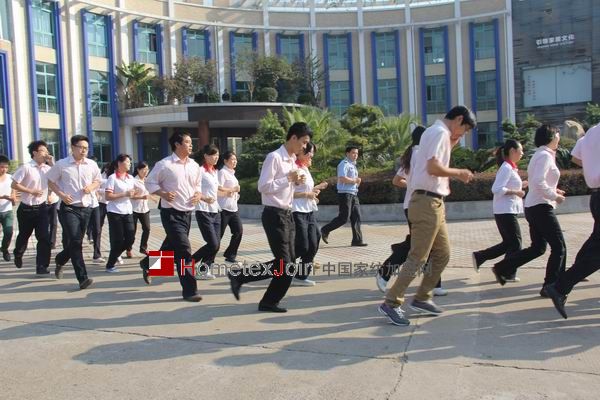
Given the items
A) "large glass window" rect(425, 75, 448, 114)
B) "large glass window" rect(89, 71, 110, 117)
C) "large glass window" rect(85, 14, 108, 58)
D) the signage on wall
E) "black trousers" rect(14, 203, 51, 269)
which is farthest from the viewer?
"large glass window" rect(425, 75, 448, 114)

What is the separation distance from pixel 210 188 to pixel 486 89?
3330 cm

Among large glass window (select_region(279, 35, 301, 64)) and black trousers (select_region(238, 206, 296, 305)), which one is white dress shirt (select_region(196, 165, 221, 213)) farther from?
large glass window (select_region(279, 35, 301, 64))

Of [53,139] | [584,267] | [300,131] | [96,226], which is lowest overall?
[584,267]

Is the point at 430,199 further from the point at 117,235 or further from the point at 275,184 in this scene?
the point at 117,235

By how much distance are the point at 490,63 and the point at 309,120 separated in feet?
80.1

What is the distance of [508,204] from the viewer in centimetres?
614

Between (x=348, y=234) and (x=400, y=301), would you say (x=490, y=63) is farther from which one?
(x=400, y=301)

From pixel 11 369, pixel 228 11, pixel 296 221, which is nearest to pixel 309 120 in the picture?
pixel 296 221

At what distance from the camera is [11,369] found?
3838 mm

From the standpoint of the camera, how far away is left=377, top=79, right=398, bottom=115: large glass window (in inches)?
1502

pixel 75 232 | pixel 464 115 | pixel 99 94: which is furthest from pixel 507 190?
pixel 99 94

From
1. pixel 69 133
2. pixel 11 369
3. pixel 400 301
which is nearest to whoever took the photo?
pixel 11 369

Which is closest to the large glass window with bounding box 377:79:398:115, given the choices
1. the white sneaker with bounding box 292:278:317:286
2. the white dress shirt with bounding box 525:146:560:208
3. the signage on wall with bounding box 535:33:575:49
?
the signage on wall with bounding box 535:33:575:49

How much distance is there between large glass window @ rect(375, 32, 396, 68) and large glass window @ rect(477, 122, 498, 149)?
24.0 ft
